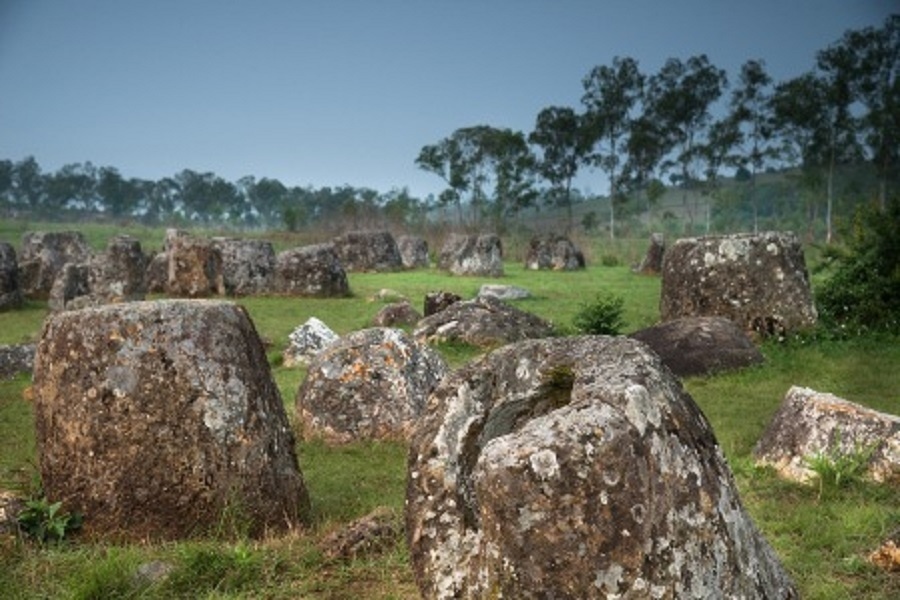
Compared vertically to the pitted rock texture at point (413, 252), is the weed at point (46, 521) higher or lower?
lower

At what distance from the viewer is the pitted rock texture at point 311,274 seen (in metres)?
25.9

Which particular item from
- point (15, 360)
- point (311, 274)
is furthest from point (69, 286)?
point (15, 360)

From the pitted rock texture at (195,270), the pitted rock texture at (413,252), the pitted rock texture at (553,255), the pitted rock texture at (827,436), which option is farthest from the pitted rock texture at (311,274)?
the pitted rock texture at (827,436)

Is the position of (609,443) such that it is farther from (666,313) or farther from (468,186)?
(468,186)

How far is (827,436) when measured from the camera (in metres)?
8.43

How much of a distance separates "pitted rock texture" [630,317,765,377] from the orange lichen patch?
727cm

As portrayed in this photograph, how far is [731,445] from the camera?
9.76 metres

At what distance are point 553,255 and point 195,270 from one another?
1722cm

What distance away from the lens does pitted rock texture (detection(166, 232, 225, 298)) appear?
83.9 ft

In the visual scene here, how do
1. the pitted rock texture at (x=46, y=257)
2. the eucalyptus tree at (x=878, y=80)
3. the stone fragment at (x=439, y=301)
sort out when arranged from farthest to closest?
the eucalyptus tree at (x=878, y=80) → the pitted rock texture at (x=46, y=257) → the stone fragment at (x=439, y=301)

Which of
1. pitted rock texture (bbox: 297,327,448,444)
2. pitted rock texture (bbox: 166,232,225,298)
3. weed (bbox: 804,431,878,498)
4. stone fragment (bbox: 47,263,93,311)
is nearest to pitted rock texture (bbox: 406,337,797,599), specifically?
weed (bbox: 804,431,878,498)

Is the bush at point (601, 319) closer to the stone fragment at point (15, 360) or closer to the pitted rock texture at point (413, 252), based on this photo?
the stone fragment at point (15, 360)

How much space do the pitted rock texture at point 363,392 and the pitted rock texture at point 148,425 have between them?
3378 millimetres

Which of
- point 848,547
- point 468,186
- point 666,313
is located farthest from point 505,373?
point 468,186
